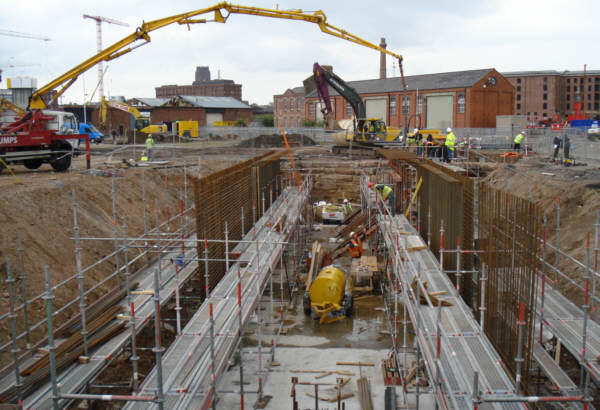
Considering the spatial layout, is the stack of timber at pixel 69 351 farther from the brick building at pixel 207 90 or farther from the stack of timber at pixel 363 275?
the brick building at pixel 207 90

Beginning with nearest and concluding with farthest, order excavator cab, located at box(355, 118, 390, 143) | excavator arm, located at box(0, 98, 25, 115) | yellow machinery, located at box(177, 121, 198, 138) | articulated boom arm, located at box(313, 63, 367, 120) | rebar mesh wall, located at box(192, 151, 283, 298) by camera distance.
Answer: rebar mesh wall, located at box(192, 151, 283, 298)
excavator arm, located at box(0, 98, 25, 115)
articulated boom arm, located at box(313, 63, 367, 120)
excavator cab, located at box(355, 118, 390, 143)
yellow machinery, located at box(177, 121, 198, 138)

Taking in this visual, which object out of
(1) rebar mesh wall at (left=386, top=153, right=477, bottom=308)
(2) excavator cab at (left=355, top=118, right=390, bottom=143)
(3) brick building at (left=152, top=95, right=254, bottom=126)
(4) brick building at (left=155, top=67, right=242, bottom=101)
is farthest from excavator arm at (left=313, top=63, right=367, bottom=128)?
(4) brick building at (left=155, top=67, right=242, bottom=101)

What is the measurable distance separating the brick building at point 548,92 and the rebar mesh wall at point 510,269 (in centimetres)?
8352

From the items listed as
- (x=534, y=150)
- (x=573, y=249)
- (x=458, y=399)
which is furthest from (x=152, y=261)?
(x=534, y=150)

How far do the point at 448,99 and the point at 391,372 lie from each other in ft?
153

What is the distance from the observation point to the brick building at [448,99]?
172 ft

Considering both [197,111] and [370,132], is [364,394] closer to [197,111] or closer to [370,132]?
[370,132]

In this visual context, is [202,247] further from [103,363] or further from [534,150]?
[534,150]

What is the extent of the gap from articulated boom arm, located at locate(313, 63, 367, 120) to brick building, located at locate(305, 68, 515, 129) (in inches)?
A: 724

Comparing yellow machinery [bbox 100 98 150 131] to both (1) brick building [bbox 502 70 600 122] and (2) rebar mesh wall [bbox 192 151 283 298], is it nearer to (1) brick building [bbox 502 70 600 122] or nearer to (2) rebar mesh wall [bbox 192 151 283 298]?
(2) rebar mesh wall [bbox 192 151 283 298]

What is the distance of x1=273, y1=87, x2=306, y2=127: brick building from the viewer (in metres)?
83.4

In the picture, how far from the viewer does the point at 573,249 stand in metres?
15.1

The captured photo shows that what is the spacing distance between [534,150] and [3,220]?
95.7 ft

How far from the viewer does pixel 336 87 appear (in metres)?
33.1
